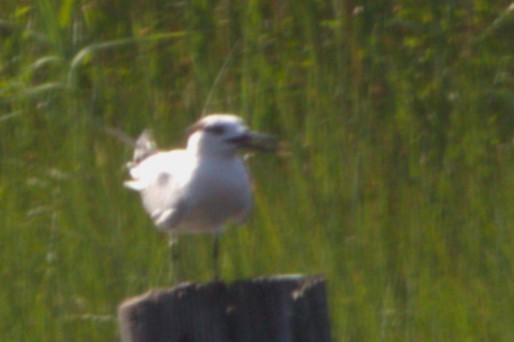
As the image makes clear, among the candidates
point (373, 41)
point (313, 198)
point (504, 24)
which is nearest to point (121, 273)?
point (313, 198)

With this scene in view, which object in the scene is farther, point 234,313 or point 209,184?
point 209,184

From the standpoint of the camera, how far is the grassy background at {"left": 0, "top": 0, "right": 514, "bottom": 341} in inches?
190

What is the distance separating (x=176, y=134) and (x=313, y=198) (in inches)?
32.2

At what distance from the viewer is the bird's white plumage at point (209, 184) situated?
397 cm

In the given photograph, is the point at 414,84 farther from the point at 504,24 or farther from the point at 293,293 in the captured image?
the point at 293,293

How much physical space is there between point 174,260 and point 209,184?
738 millimetres

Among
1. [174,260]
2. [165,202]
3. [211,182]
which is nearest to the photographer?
[211,182]

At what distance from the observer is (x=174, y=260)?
463 centimetres

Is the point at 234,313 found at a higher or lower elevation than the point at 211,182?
lower

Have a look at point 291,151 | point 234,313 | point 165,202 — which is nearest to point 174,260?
point 165,202

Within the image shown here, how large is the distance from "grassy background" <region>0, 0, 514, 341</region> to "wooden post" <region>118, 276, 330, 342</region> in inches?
66.4

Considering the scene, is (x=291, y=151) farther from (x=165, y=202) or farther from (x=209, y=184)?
(x=209, y=184)

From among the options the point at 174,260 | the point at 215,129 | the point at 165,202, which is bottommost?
the point at 174,260

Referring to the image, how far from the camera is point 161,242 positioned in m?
5.04
